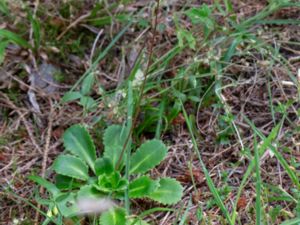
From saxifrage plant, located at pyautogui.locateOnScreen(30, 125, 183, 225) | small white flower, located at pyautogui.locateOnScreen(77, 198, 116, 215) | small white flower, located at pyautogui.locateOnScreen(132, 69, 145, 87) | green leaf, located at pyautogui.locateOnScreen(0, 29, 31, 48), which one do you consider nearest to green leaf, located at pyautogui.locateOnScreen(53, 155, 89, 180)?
saxifrage plant, located at pyautogui.locateOnScreen(30, 125, 183, 225)

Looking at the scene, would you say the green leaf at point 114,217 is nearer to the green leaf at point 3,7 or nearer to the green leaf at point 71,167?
the green leaf at point 71,167

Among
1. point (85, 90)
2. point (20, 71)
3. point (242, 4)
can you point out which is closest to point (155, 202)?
point (85, 90)

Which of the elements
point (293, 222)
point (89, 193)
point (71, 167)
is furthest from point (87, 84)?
point (293, 222)

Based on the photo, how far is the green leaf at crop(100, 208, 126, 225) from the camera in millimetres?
1814

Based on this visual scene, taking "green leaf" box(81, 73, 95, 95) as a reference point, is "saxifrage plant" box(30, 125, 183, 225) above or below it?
below

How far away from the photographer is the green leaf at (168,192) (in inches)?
74.7

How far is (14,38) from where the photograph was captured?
2.32m

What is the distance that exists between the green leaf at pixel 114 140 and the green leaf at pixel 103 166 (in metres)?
0.03

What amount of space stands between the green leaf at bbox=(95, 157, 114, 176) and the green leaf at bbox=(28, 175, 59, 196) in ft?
0.50

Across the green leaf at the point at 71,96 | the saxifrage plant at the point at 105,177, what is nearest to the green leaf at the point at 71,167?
the saxifrage plant at the point at 105,177

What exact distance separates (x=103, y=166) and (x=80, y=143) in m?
0.14

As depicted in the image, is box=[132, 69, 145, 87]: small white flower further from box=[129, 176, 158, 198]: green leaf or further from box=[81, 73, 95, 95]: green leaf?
box=[129, 176, 158, 198]: green leaf

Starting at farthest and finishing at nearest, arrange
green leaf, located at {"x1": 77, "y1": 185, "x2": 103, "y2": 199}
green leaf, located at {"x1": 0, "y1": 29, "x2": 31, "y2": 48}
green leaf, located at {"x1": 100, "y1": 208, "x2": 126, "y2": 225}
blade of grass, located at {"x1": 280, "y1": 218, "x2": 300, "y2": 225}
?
green leaf, located at {"x1": 0, "y1": 29, "x2": 31, "y2": 48}, green leaf, located at {"x1": 77, "y1": 185, "x2": 103, "y2": 199}, green leaf, located at {"x1": 100, "y1": 208, "x2": 126, "y2": 225}, blade of grass, located at {"x1": 280, "y1": 218, "x2": 300, "y2": 225}

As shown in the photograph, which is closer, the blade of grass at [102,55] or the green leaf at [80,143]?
the green leaf at [80,143]
